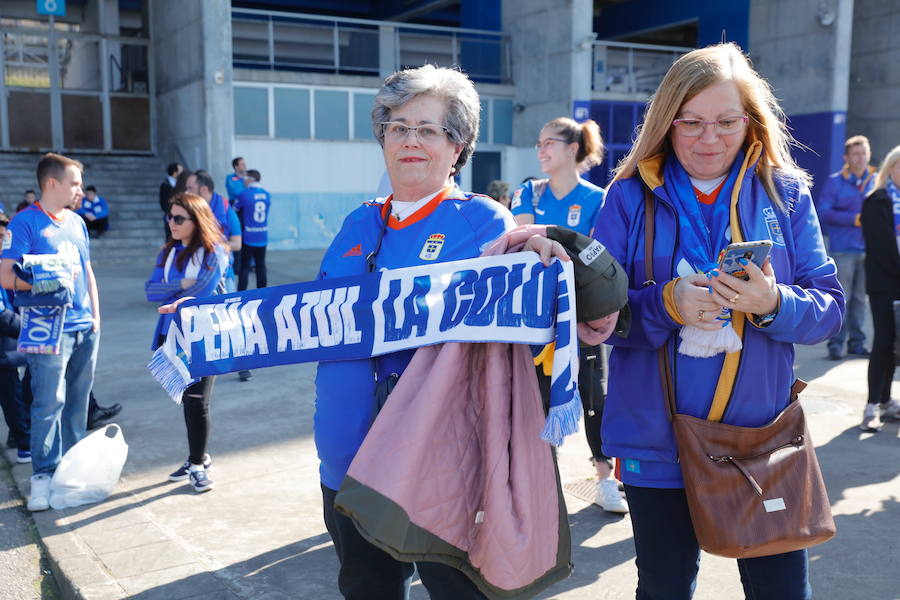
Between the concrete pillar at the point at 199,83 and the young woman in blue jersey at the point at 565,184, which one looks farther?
the concrete pillar at the point at 199,83

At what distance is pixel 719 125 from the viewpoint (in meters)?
2.20

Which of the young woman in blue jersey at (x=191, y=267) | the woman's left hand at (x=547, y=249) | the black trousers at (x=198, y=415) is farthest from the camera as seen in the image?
the young woman in blue jersey at (x=191, y=267)

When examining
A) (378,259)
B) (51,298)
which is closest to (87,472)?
(51,298)

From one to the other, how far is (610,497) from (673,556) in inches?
82.6

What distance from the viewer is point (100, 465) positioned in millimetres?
4582

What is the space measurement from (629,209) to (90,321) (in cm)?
363

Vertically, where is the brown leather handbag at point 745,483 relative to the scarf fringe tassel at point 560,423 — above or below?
below

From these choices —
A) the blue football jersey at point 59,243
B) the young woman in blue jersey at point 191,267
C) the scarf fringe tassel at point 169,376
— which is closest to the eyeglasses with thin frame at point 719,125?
the scarf fringe tassel at point 169,376

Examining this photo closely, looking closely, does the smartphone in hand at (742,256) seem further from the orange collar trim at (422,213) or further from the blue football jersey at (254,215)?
the blue football jersey at (254,215)

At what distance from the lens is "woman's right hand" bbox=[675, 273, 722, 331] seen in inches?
80.4

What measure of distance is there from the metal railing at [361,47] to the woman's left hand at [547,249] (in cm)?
1905

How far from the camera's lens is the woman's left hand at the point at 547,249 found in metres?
2.07

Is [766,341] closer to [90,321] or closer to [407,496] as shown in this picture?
[407,496]

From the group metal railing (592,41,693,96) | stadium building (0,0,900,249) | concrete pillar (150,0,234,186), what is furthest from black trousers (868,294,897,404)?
metal railing (592,41,693,96)
